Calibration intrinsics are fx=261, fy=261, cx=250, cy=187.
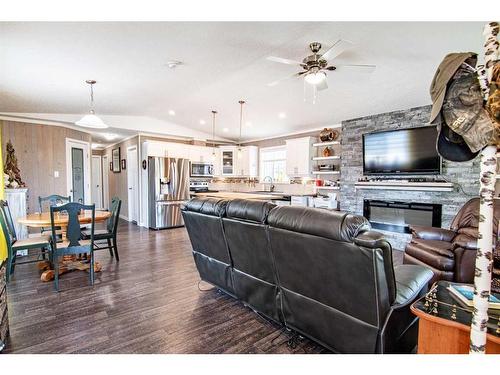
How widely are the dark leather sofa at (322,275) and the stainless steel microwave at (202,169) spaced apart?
17.2 feet

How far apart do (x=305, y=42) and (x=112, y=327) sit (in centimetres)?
350

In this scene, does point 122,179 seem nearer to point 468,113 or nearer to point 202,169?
point 202,169

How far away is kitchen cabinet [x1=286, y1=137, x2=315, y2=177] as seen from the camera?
624 cm

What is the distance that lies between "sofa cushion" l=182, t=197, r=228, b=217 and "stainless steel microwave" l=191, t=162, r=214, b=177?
4.82 metres

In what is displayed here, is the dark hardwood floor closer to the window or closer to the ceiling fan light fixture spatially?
the ceiling fan light fixture

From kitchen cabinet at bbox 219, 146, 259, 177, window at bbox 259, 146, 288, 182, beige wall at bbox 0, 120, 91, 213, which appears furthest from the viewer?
kitchen cabinet at bbox 219, 146, 259, 177

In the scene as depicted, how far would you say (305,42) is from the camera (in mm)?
3033

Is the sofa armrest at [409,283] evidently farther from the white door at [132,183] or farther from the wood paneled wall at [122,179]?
the white door at [132,183]

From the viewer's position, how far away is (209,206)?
257cm

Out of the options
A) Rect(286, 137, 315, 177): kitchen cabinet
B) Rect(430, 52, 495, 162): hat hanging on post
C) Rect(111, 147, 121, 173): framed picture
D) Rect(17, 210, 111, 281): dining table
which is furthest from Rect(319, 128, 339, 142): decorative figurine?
Rect(111, 147, 121, 173): framed picture

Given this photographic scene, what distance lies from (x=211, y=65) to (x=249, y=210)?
7.89 feet

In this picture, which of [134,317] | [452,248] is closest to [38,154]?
[134,317]

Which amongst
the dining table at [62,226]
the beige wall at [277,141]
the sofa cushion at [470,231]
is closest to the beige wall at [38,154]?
the dining table at [62,226]

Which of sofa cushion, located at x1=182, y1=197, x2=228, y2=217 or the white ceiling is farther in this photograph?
the white ceiling
